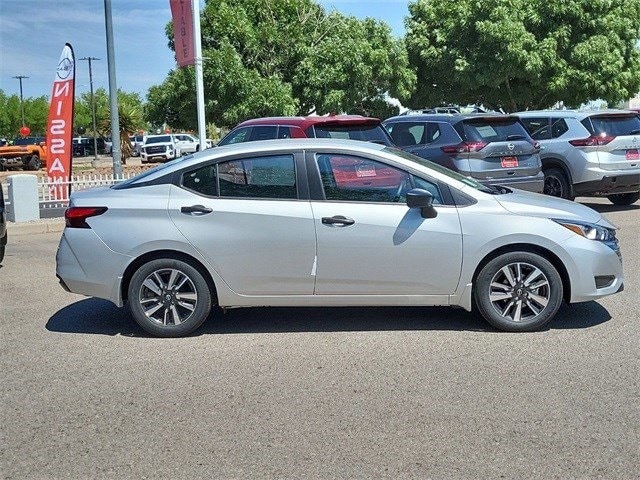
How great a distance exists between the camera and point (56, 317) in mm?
7395

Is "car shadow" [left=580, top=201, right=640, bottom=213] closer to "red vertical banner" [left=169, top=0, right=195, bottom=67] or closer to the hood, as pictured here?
the hood

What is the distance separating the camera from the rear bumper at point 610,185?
13.3m

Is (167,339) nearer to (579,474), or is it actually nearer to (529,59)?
(579,474)

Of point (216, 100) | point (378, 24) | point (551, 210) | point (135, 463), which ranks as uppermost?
point (378, 24)

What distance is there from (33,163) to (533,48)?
25.1 m

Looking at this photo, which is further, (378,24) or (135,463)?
(378,24)

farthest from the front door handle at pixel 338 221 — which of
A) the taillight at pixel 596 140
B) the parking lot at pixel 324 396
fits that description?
the taillight at pixel 596 140

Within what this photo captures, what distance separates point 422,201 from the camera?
6.30m

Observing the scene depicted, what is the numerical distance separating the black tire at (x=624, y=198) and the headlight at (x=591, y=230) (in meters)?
9.33

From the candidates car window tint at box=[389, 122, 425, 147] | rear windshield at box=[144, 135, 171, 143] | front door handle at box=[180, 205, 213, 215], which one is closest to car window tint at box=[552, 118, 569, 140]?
car window tint at box=[389, 122, 425, 147]

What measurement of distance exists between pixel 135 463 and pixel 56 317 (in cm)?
357

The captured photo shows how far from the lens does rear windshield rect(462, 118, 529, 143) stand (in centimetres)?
1228

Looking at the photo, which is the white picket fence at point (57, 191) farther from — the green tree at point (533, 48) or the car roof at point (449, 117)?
the green tree at point (533, 48)

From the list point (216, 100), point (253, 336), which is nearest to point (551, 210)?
point (253, 336)
